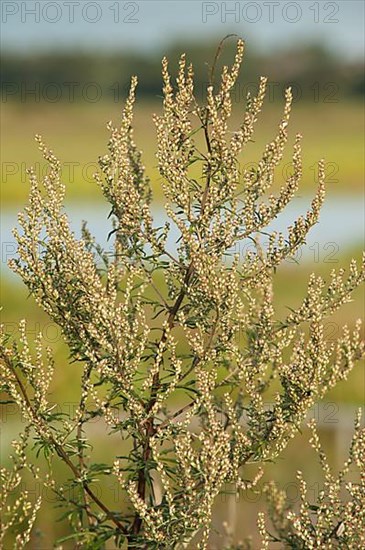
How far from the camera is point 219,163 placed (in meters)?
2.53

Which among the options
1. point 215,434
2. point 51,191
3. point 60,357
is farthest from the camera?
point 60,357

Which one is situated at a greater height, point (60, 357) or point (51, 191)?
point (60, 357)

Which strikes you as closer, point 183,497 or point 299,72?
point 183,497

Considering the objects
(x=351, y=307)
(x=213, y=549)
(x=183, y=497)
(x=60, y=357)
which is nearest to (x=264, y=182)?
(x=183, y=497)

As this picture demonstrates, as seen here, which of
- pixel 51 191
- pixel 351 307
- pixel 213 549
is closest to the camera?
pixel 51 191

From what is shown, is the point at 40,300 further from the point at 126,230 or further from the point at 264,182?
the point at 264,182

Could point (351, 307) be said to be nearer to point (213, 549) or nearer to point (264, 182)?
point (213, 549)

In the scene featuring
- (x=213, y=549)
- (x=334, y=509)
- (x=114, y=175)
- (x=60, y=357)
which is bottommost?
(x=334, y=509)

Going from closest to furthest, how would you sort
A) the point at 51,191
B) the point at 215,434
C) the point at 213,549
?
the point at 215,434 < the point at 51,191 < the point at 213,549

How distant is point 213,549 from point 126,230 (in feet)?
8.98

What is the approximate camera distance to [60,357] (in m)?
8.36

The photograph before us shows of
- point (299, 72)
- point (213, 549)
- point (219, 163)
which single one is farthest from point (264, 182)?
point (299, 72)

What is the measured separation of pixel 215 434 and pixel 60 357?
6137 millimetres

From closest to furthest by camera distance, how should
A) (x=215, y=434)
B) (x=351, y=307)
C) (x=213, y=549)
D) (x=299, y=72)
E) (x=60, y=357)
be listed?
(x=215, y=434) < (x=213, y=549) < (x=60, y=357) < (x=351, y=307) < (x=299, y=72)
